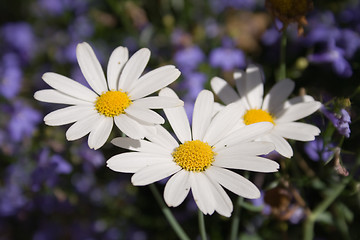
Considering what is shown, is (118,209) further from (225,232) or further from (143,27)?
(143,27)

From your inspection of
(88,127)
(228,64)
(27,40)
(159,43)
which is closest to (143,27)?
(159,43)

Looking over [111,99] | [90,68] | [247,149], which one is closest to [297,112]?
[247,149]

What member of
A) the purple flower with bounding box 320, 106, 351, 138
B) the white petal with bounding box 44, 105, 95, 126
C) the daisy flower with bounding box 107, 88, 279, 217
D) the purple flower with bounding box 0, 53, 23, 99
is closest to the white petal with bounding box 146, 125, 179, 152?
the daisy flower with bounding box 107, 88, 279, 217

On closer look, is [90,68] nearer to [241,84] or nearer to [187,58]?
[241,84]

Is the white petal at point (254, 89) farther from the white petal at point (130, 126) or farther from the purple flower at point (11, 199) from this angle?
the purple flower at point (11, 199)

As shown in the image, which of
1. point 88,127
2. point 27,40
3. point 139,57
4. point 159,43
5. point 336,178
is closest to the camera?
point 88,127

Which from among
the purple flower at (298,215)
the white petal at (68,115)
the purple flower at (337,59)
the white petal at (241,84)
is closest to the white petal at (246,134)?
the white petal at (241,84)

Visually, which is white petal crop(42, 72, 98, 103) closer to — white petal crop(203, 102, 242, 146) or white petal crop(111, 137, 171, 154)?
white petal crop(111, 137, 171, 154)

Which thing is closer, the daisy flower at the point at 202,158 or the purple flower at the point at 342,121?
the daisy flower at the point at 202,158
